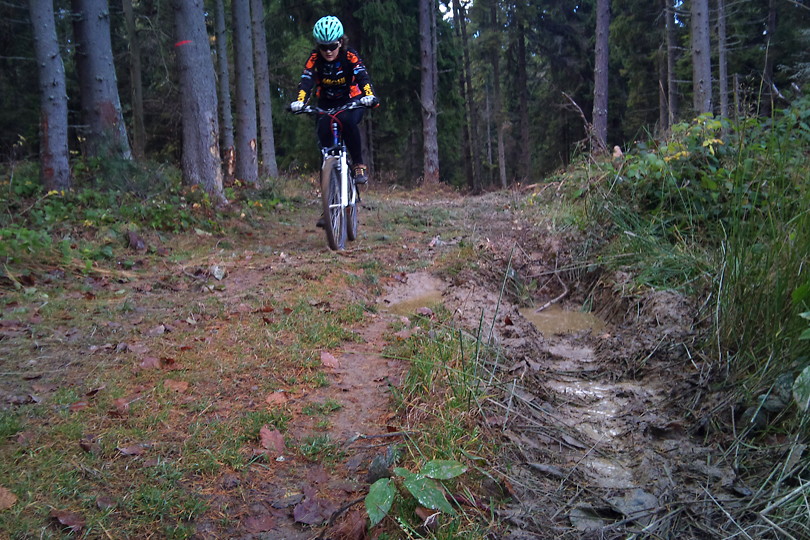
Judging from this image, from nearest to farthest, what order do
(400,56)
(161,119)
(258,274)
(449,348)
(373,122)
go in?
(449,348) → (258,274) → (400,56) → (161,119) → (373,122)

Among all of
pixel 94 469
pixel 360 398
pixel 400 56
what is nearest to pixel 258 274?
pixel 360 398

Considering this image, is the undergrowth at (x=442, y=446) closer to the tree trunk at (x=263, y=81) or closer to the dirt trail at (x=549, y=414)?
the dirt trail at (x=549, y=414)

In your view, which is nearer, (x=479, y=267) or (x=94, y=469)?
(x=94, y=469)

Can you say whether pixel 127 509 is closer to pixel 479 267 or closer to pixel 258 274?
pixel 258 274

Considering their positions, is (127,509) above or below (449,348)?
below

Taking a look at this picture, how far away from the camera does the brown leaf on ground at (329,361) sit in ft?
11.1

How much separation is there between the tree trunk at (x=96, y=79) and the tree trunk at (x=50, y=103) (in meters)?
0.88

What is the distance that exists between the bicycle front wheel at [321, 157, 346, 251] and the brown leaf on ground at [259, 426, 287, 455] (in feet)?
12.2

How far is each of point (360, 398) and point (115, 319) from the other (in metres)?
2.05

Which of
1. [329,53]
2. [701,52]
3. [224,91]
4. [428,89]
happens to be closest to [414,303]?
[329,53]

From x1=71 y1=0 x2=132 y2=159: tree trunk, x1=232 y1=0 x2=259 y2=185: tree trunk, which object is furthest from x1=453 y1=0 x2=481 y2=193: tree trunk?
x1=71 y1=0 x2=132 y2=159: tree trunk

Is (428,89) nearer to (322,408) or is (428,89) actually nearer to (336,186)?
(336,186)

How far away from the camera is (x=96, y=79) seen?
8.45 m

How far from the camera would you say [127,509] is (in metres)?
1.98
